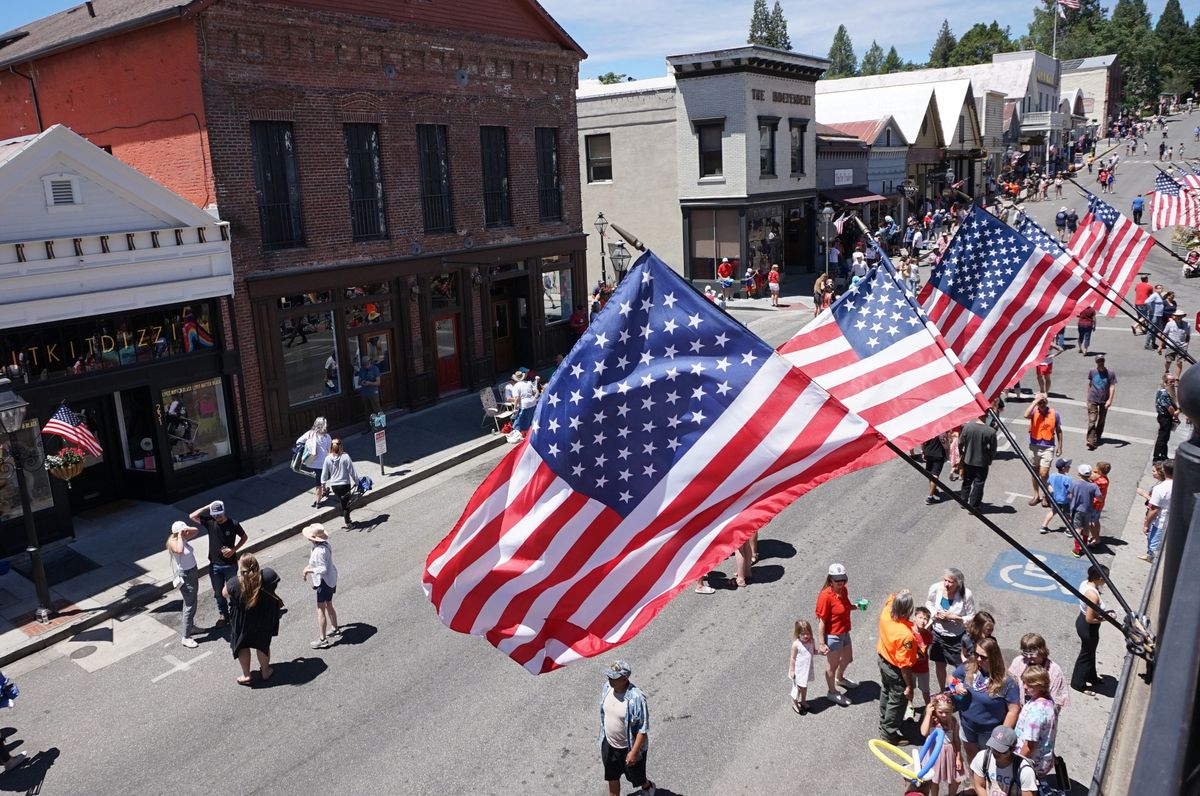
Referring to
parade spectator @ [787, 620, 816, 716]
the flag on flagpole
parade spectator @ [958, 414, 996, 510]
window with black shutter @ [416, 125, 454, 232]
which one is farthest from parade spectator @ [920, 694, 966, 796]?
window with black shutter @ [416, 125, 454, 232]

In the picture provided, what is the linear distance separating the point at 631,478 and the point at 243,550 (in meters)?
12.2

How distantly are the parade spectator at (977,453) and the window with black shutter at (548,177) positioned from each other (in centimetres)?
1573

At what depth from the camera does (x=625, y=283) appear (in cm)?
614

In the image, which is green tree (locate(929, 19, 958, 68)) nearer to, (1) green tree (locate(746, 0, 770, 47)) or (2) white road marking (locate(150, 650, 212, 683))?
(1) green tree (locate(746, 0, 770, 47))

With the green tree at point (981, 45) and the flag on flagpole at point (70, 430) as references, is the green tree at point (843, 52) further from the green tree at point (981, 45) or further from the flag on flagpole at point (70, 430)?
the flag on flagpole at point (70, 430)

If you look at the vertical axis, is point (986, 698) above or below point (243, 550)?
above

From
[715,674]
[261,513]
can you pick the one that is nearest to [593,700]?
[715,674]

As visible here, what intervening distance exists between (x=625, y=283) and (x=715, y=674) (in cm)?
662

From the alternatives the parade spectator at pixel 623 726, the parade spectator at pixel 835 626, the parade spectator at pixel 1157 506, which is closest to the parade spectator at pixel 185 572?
the parade spectator at pixel 623 726

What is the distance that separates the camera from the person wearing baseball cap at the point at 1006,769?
7.66m

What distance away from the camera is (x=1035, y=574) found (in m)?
13.4

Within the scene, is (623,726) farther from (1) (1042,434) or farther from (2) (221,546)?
(1) (1042,434)

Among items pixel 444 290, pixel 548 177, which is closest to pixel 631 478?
pixel 444 290

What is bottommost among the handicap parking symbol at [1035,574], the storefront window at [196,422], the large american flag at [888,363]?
the handicap parking symbol at [1035,574]
